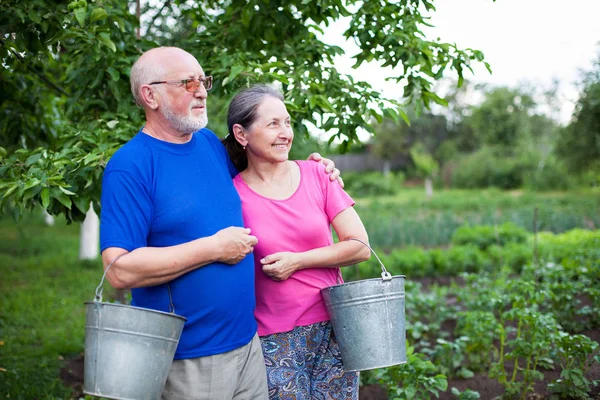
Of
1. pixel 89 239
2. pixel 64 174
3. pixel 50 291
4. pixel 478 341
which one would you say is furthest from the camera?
pixel 89 239

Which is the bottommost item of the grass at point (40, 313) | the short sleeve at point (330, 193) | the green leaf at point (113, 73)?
the grass at point (40, 313)

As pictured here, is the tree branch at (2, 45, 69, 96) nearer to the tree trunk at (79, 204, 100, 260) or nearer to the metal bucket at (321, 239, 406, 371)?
the metal bucket at (321, 239, 406, 371)

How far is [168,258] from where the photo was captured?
1.94 meters

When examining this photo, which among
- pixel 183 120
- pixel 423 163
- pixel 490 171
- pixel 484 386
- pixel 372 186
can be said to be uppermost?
pixel 183 120

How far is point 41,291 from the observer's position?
827cm

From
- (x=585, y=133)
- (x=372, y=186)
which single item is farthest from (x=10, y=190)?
(x=372, y=186)

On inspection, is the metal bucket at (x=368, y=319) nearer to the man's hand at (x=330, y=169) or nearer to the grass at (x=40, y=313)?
the man's hand at (x=330, y=169)

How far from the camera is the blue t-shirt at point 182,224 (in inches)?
77.1

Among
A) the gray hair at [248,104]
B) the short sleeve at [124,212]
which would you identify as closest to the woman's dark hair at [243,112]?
the gray hair at [248,104]

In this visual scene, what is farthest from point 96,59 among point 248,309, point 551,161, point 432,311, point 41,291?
point 551,161

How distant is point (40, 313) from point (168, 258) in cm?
571

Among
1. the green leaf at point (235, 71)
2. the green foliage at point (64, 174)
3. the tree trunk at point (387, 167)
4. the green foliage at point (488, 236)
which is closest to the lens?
the green foliage at point (64, 174)

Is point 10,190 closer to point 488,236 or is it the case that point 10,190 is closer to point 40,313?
point 40,313

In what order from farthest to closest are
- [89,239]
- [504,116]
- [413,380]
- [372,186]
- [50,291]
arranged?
[504,116] < [372,186] < [89,239] < [50,291] < [413,380]
